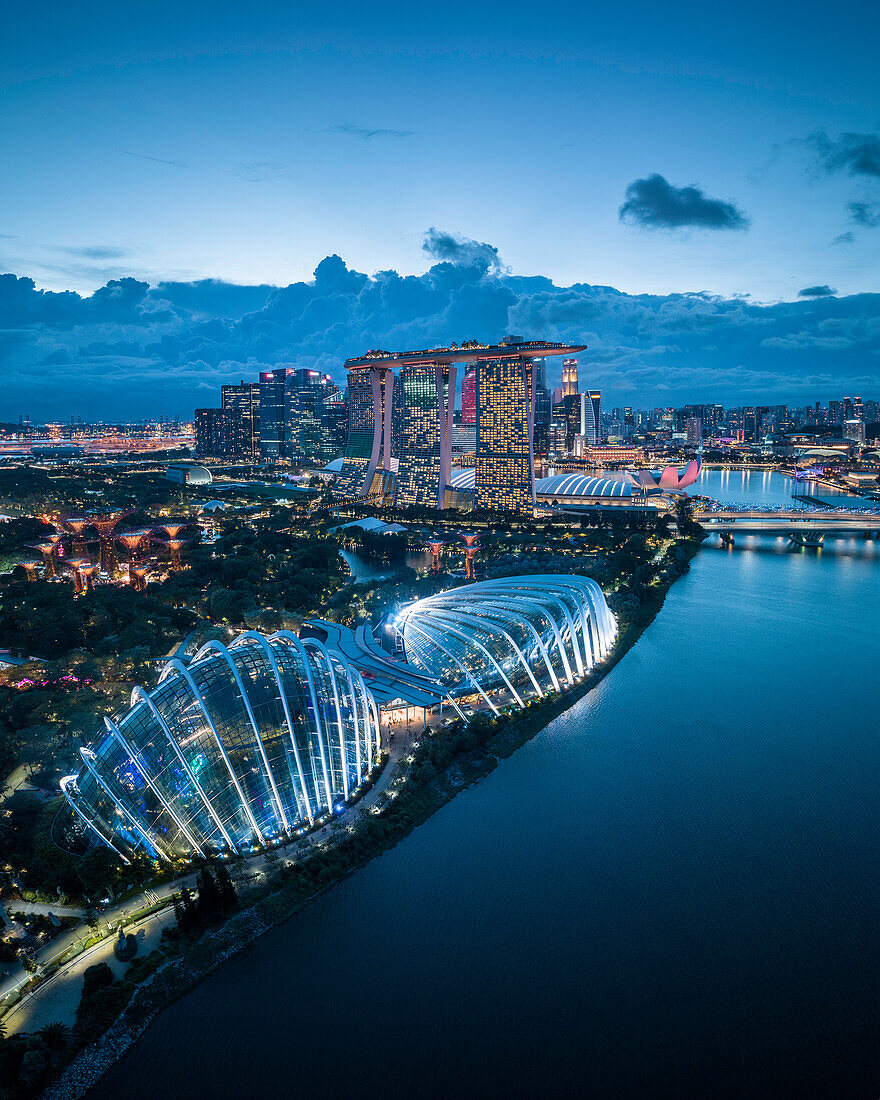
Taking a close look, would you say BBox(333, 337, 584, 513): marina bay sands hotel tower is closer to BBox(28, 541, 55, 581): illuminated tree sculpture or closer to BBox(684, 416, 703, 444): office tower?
BBox(28, 541, 55, 581): illuminated tree sculpture

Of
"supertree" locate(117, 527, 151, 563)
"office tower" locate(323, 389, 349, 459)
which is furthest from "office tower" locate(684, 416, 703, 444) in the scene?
"supertree" locate(117, 527, 151, 563)

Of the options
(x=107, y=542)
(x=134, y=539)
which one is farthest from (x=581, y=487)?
(x=107, y=542)

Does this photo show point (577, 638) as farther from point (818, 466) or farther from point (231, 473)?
point (818, 466)

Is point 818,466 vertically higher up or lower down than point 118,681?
higher up

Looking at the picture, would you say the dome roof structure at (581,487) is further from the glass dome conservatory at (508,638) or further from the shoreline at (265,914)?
the shoreline at (265,914)

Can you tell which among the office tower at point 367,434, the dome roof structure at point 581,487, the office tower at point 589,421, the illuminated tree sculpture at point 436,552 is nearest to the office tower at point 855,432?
the office tower at point 589,421

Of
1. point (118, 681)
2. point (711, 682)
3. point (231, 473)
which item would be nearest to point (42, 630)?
point (118, 681)
